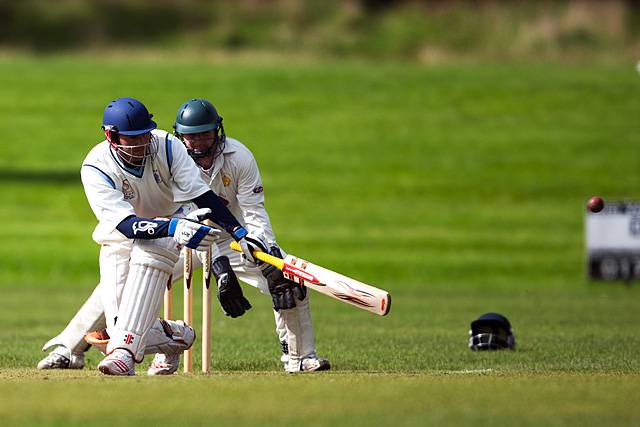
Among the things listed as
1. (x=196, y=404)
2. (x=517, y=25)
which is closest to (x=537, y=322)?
(x=196, y=404)

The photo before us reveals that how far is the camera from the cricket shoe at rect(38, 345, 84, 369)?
995cm

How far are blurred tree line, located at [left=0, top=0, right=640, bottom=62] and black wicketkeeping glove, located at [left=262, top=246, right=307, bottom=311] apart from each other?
27470 mm

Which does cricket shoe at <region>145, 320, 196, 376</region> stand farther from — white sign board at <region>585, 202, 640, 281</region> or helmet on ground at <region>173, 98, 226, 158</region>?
white sign board at <region>585, 202, 640, 281</region>

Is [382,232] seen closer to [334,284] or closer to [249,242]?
[249,242]

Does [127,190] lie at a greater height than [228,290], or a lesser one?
greater

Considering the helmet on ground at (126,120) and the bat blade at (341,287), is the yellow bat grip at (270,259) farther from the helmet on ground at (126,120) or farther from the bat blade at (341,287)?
the helmet on ground at (126,120)

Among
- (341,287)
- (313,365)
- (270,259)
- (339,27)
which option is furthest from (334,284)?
(339,27)

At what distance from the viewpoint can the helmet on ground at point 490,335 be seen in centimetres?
1147

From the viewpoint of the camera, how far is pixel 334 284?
8984 millimetres

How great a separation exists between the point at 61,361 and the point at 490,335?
141 inches

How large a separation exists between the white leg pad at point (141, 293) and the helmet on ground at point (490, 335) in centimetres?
351

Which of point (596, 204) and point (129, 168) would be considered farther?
point (596, 204)

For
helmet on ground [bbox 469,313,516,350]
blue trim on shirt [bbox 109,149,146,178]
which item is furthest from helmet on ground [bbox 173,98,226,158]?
helmet on ground [bbox 469,313,516,350]

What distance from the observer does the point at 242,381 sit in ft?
26.7
